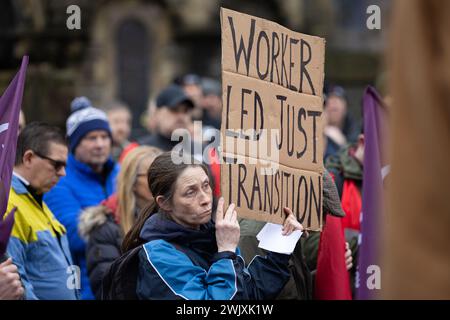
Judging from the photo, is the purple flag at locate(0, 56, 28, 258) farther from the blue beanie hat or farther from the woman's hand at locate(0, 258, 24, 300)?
the blue beanie hat

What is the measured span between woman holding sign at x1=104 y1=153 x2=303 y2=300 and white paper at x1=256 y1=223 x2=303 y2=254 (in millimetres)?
26

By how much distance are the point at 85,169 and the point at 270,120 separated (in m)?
2.46

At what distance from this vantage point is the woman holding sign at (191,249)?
3893 millimetres

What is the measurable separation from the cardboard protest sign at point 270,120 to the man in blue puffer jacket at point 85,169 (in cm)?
207

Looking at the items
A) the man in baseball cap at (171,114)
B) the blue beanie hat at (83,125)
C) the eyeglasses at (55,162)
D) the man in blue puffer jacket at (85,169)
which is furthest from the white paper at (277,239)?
the man in baseball cap at (171,114)

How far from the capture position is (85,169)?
6.57 meters

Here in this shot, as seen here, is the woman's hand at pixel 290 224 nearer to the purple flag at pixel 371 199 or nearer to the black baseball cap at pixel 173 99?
the purple flag at pixel 371 199

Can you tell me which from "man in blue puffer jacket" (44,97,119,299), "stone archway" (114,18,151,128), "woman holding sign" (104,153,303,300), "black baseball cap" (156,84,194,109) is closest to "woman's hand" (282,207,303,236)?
"woman holding sign" (104,153,303,300)

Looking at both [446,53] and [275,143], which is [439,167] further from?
[275,143]

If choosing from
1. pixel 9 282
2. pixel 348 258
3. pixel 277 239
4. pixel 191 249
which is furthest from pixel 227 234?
pixel 348 258

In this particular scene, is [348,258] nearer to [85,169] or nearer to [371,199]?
[371,199]

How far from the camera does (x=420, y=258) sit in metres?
1.61

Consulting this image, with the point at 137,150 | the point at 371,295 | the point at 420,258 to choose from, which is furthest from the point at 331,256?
the point at 420,258

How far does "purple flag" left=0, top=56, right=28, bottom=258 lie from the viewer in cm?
424
